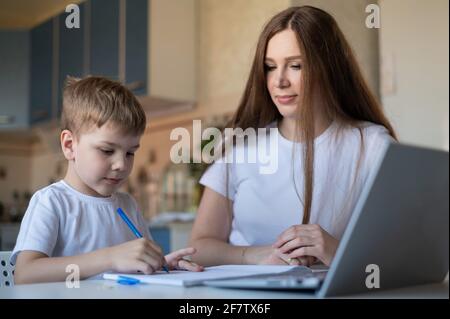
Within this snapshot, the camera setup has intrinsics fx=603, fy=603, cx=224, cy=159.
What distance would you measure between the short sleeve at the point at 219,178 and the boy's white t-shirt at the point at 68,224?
8.7 inches

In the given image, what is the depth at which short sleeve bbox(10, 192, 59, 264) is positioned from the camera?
0.94 m

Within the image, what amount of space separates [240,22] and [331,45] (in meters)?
1.87

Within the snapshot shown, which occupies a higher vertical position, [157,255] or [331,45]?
[331,45]

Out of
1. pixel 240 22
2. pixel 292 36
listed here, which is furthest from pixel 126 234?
pixel 240 22

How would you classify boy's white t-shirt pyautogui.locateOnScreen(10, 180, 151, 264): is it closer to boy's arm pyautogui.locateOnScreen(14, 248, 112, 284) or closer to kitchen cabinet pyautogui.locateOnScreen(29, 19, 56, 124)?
boy's arm pyautogui.locateOnScreen(14, 248, 112, 284)

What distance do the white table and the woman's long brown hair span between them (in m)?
0.52

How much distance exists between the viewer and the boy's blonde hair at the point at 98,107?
1.05 m

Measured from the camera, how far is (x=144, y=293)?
621 millimetres

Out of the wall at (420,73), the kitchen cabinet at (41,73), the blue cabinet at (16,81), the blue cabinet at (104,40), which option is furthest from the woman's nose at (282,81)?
the blue cabinet at (16,81)

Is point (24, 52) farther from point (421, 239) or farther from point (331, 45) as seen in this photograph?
point (421, 239)

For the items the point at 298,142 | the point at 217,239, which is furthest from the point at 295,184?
the point at 217,239

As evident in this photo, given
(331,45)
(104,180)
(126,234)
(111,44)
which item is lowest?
(126,234)

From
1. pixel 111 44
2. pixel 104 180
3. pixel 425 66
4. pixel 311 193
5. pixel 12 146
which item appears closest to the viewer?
pixel 104 180

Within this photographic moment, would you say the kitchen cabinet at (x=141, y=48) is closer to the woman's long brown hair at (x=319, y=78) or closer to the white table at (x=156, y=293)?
the woman's long brown hair at (x=319, y=78)
